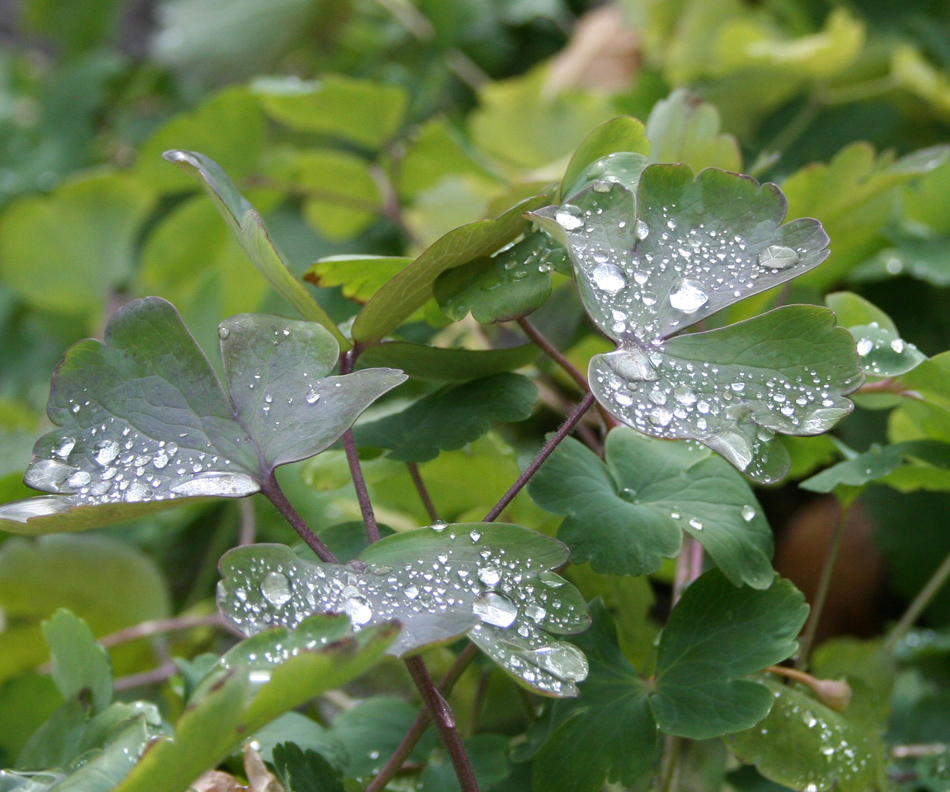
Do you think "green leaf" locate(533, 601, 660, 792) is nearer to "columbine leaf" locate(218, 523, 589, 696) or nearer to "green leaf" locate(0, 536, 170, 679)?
"columbine leaf" locate(218, 523, 589, 696)

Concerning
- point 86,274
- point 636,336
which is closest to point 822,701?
Result: point 636,336

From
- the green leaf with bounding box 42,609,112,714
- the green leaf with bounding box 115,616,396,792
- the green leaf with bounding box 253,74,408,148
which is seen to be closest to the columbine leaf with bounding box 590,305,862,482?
the green leaf with bounding box 115,616,396,792

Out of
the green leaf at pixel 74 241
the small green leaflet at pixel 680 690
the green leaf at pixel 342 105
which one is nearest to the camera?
the small green leaflet at pixel 680 690

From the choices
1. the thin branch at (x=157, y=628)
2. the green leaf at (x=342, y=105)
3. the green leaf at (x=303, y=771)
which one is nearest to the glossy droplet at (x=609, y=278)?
the green leaf at (x=303, y=771)

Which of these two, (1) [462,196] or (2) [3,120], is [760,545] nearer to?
(1) [462,196]

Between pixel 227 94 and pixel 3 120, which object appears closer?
pixel 227 94

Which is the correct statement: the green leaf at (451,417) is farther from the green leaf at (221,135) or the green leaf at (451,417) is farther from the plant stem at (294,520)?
the green leaf at (221,135)
